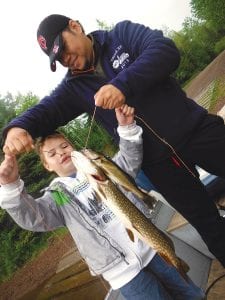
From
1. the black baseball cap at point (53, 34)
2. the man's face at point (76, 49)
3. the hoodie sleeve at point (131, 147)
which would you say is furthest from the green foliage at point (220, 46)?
the hoodie sleeve at point (131, 147)

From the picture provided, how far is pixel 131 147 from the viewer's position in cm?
287

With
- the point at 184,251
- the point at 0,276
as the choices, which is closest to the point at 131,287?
the point at 184,251

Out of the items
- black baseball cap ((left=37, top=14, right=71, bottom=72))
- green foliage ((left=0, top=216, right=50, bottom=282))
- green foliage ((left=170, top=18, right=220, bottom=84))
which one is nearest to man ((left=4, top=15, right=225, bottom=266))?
black baseball cap ((left=37, top=14, right=71, bottom=72))

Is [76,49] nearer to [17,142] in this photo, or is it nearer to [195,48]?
[17,142]

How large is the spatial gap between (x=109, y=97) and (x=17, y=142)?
28.1 inches

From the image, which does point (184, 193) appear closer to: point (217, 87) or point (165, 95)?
point (165, 95)

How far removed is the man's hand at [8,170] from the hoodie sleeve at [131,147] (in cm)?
79

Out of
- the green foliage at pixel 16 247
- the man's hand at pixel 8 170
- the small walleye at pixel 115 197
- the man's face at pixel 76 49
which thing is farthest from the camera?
the green foliage at pixel 16 247

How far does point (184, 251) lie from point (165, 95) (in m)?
1.84

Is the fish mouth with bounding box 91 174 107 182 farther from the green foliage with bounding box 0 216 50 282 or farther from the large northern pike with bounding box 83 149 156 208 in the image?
the green foliage with bounding box 0 216 50 282

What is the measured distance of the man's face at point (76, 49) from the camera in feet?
9.60

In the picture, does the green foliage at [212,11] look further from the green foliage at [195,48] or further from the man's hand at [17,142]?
the man's hand at [17,142]

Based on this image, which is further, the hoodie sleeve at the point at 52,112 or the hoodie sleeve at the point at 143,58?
the hoodie sleeve at the point at 52,112

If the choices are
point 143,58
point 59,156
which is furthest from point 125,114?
point 59,156
